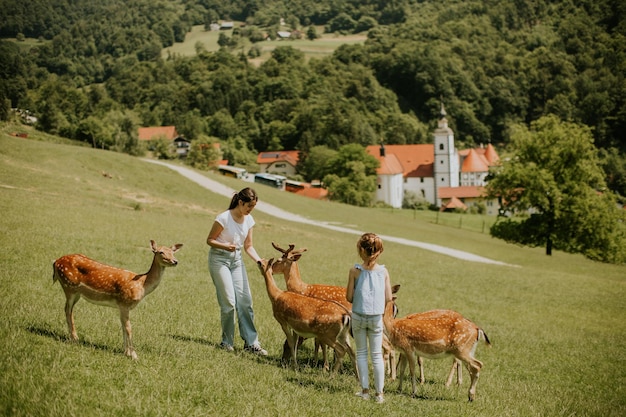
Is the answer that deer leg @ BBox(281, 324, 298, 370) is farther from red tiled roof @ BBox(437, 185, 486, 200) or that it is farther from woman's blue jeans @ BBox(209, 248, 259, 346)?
red tiled roof @ BBox(437, 185, 486, 200)

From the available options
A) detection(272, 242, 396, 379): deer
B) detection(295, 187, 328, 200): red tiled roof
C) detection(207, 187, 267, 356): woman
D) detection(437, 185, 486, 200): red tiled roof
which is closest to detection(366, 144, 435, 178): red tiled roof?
detection(437, 185, 486, 200): red tiled roof

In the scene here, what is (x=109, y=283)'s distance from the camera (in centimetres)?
786

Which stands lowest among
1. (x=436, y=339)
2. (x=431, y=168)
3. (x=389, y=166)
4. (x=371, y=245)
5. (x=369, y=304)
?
(x=436, y=339)

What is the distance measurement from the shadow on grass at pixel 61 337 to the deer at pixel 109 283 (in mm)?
133

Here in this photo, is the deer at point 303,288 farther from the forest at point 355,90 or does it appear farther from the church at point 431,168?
the church at point 431,168

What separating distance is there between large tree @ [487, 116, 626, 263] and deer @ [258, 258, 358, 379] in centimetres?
4029

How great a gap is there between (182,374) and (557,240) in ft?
146

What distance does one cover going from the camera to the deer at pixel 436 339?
815 centimetres

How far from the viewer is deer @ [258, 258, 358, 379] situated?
813 cm

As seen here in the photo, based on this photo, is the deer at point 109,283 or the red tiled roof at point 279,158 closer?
the deer at point 109,283

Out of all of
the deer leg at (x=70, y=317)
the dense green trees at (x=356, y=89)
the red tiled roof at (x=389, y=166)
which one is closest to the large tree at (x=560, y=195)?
the deer leg at (x=70, y=317)

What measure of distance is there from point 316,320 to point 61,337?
12.4 feet

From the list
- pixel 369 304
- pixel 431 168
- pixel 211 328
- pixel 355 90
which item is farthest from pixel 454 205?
pixel 369 304

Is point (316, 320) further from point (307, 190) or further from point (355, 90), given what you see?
point (355, 90)
